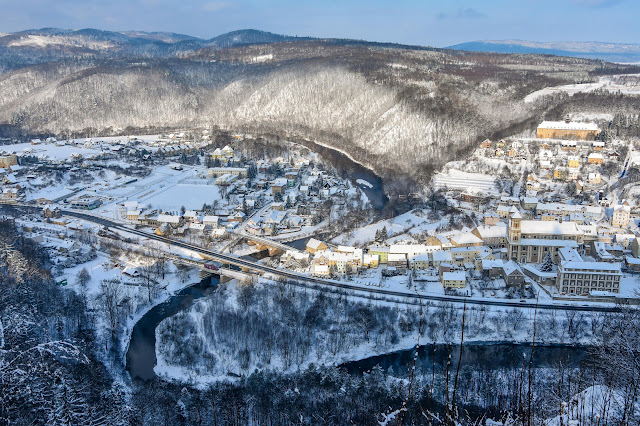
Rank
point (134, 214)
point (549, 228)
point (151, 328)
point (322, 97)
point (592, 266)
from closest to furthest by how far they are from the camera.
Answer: point (151, 328) < point (592, 266) < point (549, 228) < point (134, 214) < point (322, 97)

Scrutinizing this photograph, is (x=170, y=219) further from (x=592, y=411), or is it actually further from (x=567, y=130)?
(x=567, y=130)

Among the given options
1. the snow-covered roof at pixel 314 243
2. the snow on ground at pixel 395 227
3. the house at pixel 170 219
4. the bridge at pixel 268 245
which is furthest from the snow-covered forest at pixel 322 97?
the house at pixel 170 219

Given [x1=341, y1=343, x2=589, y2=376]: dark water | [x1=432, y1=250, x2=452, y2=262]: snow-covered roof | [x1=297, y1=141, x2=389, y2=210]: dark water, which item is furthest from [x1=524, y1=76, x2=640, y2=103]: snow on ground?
[x1=341, y1=343, x2=589, y2=376]: dark water

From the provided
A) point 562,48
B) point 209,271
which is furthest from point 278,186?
point 562,48

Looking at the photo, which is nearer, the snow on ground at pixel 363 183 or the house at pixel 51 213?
the house at pixel 51 213

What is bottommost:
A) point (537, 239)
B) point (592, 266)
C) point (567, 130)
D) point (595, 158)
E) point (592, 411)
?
point (592, 266)

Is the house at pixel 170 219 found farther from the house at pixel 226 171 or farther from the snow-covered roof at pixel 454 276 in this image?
the snow-covered roof at pixel 454 276

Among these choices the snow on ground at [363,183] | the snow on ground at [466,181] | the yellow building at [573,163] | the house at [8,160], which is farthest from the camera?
the house at [8,160]
